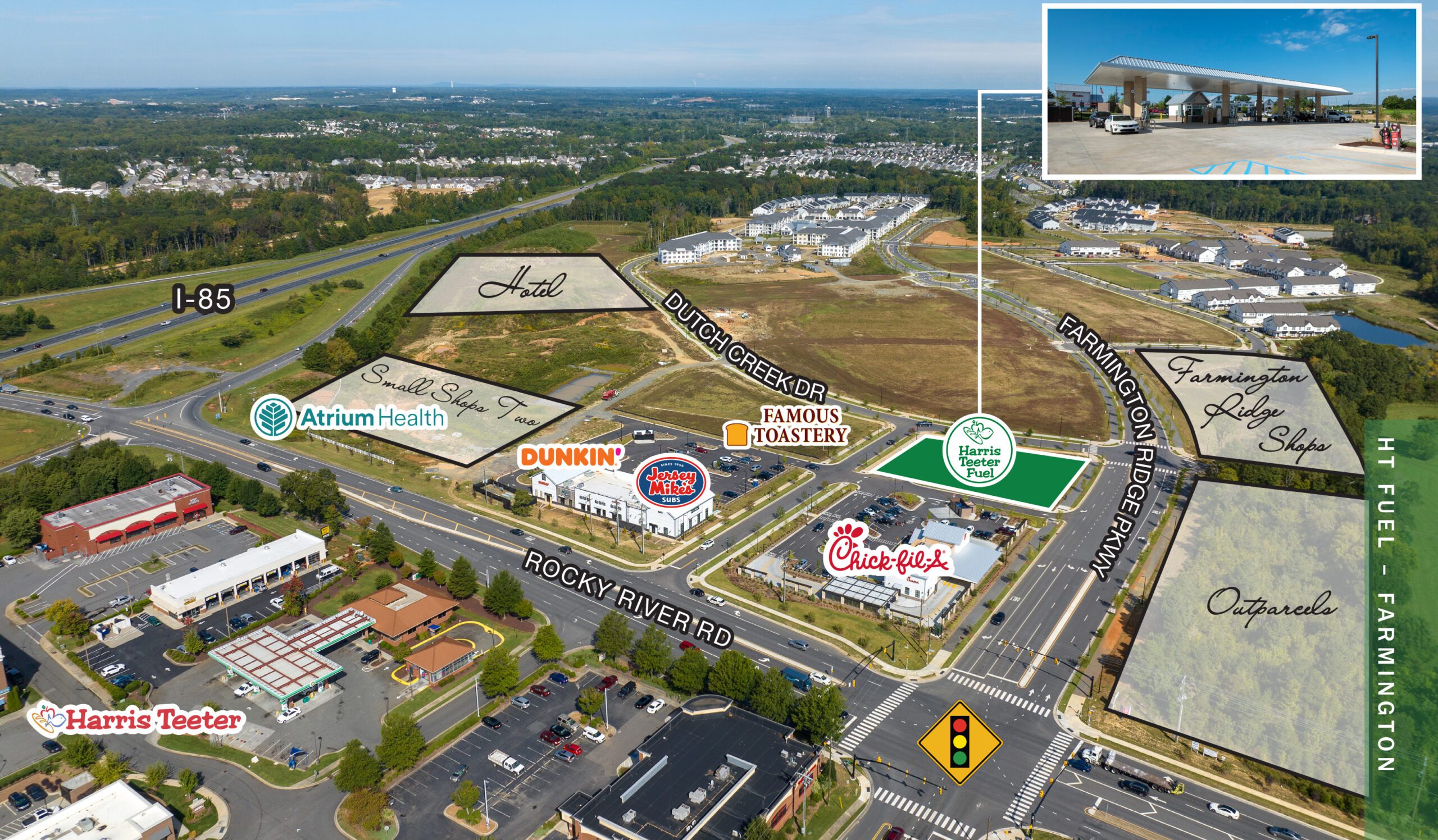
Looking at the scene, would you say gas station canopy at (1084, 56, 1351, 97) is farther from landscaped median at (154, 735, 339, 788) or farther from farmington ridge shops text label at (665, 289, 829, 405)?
landscaped median at (154, 735, 339, 788)

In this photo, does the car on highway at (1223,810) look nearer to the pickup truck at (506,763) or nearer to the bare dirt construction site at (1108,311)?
the pickup truck at (506,763)

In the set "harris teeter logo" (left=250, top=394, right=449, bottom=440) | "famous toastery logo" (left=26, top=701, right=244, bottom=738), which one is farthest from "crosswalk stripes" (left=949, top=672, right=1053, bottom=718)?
"famous toastery logo" (left=26, top=701, right=244, bottom=738)

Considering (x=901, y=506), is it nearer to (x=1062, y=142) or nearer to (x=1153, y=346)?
(x=1062, y=142)

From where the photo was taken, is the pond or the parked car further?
the pond

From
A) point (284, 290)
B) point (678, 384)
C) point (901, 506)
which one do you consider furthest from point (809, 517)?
point (284, 290)

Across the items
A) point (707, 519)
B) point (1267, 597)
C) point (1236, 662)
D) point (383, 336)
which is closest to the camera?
point (1267, 597)

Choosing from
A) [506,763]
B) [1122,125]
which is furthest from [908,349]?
[506,763]
